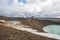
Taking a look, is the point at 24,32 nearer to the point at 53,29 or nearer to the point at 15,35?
the point at 15,35

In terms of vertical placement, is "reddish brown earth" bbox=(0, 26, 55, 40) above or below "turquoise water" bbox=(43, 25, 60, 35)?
below

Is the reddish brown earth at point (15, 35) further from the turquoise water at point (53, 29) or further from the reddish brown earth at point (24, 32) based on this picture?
the turquoise water at point (53, 29)

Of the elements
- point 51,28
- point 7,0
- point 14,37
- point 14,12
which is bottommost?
point 14,37

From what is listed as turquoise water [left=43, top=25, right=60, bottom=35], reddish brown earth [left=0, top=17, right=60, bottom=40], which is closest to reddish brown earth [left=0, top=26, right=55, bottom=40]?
reddish brown earth [left=0, top=17, right=60, bottom=40]

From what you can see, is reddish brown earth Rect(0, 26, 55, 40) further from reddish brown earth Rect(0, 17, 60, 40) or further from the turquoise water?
the turquoise water

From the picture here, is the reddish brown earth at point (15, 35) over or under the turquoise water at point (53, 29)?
under

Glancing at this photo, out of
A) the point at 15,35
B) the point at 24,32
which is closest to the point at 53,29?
the point at 24,32

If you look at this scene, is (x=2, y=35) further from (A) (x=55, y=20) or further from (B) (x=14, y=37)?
(A) (x=55, y=20)

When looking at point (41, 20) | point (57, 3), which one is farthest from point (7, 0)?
point (57, 3)

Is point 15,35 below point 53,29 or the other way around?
below

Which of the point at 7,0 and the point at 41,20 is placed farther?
the point at 7,0

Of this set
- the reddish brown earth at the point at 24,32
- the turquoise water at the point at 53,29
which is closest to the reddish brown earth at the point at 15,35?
the reddish brown earth at the point at 24,32
